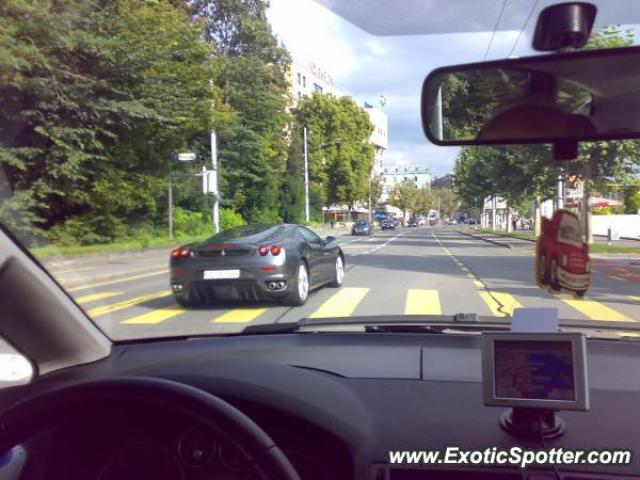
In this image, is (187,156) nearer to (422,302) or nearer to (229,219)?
(229,219)

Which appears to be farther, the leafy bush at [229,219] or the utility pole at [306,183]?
the leafy bush at [229,219]

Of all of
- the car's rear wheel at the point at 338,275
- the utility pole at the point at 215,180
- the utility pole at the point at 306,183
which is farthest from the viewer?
the car's rear wheel at the point at 338,275

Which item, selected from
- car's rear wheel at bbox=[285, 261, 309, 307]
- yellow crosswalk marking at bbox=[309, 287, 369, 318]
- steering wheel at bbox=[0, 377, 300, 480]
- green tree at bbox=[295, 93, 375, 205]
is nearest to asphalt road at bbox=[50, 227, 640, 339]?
yellow crosswalk marking at bbox=[309, 287, 369, 318]

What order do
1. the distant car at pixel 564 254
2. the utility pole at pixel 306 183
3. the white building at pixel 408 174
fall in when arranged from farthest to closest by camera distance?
the utility pole at pixel 306 183, the white building at pixel 408 174, the distant car at pixel 564 254

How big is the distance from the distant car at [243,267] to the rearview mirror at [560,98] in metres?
3.70

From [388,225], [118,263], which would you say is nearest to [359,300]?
[118,263]

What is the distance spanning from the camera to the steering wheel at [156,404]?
143cm

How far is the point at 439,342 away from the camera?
10.7ft

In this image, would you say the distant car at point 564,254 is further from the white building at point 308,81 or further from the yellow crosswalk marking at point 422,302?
the yellow crosswalk marking at point 422,302

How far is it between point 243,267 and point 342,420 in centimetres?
364

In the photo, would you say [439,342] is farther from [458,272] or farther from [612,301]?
[458,272]

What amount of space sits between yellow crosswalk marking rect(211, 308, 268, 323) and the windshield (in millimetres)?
24

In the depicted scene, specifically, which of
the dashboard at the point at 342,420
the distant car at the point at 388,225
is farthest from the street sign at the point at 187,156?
the distant car at the point at 388,225

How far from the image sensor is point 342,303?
685cm
